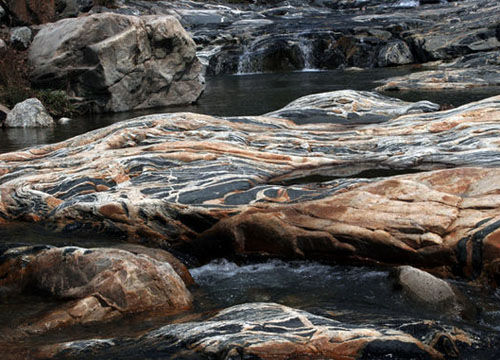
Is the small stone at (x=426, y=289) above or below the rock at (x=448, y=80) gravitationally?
below

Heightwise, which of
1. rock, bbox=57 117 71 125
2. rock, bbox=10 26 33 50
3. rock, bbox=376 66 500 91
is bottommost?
rock, bbox=57 117 71 125

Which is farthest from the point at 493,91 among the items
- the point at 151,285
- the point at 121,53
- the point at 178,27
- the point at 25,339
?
the point at 25,339

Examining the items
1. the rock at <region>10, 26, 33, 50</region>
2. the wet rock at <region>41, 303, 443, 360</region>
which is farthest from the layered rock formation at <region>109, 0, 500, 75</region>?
the wet rock at <region>41, 303, 443, 360</region>

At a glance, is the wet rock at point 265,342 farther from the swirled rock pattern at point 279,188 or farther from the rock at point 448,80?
the rock at point 448,80

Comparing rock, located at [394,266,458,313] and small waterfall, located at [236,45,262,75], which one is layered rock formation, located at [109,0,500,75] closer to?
small waterfall, located at [236,45,262,75]

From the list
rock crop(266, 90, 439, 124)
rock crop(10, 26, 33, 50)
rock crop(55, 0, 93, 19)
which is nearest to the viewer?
rock crop(266, 90, 439, 124)

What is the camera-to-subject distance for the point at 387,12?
39688 millimetres

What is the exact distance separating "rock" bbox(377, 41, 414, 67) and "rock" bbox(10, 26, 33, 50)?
1663 cm

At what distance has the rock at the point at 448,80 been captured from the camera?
67.1 feet

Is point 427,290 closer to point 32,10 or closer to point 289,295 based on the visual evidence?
point 289,295

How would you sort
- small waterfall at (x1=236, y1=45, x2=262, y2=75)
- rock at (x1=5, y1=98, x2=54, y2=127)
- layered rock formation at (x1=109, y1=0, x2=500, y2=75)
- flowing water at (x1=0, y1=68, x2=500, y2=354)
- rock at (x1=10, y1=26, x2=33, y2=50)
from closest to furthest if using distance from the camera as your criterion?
1. flowing water at (x1=0, y1=68, x2=500, y2=354)
2. rock at (x1=5, y1=98, x2=54, y2=127)
3. rock at (x1=10, y1=26, x2=33, y2=50)
4. layered rock formation at (x1=109, y1=0, x2=500, y2=75)
5. small waterfall at (x1=236, y1=45, x2=262, y2=75)

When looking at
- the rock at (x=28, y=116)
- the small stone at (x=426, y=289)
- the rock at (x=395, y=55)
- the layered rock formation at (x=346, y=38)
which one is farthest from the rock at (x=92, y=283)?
the rock at (x=395, y=55)

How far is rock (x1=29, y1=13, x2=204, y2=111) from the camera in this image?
59.5 ft

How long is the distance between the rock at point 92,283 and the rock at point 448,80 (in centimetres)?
1675
